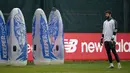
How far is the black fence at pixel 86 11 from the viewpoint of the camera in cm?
2161

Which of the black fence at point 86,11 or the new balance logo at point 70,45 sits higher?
the black fence at point 86,11

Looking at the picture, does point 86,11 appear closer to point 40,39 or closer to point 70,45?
point 70,45

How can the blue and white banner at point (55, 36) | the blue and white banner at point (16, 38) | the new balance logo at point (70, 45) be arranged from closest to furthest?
1. the blue and white banner at point (16, 38)
2. the blue and white banner at point (55, 36)
3. the new balance logo at point (70, 45)

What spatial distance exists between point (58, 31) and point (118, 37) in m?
4.89

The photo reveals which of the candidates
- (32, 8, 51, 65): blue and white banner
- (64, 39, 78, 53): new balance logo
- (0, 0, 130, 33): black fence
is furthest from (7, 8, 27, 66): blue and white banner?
(0, 0, 130, 33): black fence

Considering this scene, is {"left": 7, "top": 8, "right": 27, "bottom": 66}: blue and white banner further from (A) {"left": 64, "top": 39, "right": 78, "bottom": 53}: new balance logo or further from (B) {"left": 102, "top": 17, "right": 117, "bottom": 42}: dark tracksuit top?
(A) {"left": 64, "top": 39, "right": 78, "bottom": 53}: new balance logo

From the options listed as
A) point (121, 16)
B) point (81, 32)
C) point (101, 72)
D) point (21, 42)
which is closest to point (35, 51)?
point (21, 42)

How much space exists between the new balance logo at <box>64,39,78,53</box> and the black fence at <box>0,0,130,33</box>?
108 centimetres

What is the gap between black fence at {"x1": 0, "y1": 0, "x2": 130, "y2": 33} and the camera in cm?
2161

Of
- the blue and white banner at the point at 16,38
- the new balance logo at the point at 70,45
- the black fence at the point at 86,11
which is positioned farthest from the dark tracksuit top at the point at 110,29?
the black fence at the point at 86,11

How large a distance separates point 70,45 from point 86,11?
7.43 ft

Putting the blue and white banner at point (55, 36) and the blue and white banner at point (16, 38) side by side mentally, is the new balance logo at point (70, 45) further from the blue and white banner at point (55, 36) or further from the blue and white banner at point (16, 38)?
the blue and white banner at point (16, 38)

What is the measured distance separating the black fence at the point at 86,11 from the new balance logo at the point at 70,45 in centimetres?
108

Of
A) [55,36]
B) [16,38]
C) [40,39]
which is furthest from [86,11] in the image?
[16,38]
